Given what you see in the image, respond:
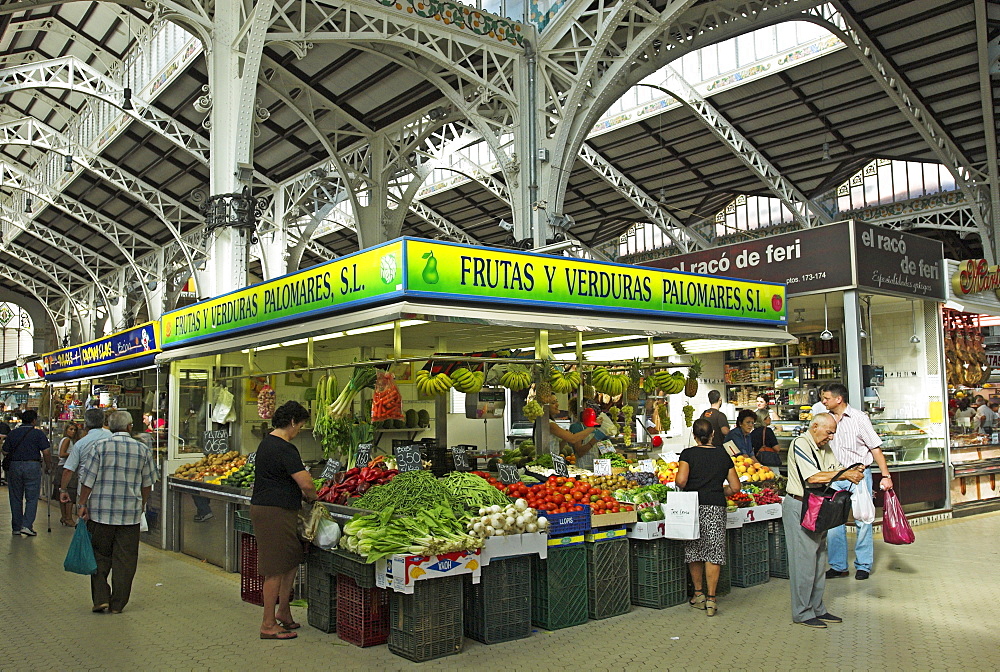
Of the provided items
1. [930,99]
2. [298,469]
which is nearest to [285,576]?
[298,469]

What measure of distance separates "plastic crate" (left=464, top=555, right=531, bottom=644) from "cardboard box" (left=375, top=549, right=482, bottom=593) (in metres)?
0.15

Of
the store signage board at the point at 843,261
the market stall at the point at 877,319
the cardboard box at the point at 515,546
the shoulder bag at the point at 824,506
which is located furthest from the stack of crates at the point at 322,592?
the store signage board at the point at 843,261

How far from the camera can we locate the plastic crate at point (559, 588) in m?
5.25

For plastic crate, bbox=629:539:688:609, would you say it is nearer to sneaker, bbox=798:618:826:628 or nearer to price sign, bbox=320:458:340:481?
sneaker, bbox=798:618:826:628

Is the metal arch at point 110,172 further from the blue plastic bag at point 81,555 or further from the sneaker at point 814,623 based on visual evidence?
the sneaker at point 814,623

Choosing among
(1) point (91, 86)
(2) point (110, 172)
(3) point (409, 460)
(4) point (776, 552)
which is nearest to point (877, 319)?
(4) point (776, 552)

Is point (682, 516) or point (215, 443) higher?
point (215, 443)

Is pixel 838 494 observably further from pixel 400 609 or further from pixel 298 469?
Result: pixel 298 469

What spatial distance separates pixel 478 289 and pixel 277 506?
2.05 meters

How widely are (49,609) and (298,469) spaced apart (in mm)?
2582

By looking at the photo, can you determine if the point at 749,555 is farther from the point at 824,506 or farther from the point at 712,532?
the point at 824,506

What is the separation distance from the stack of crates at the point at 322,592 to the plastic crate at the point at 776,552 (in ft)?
11.6

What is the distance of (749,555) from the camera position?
638 cm

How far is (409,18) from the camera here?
11141 mm
